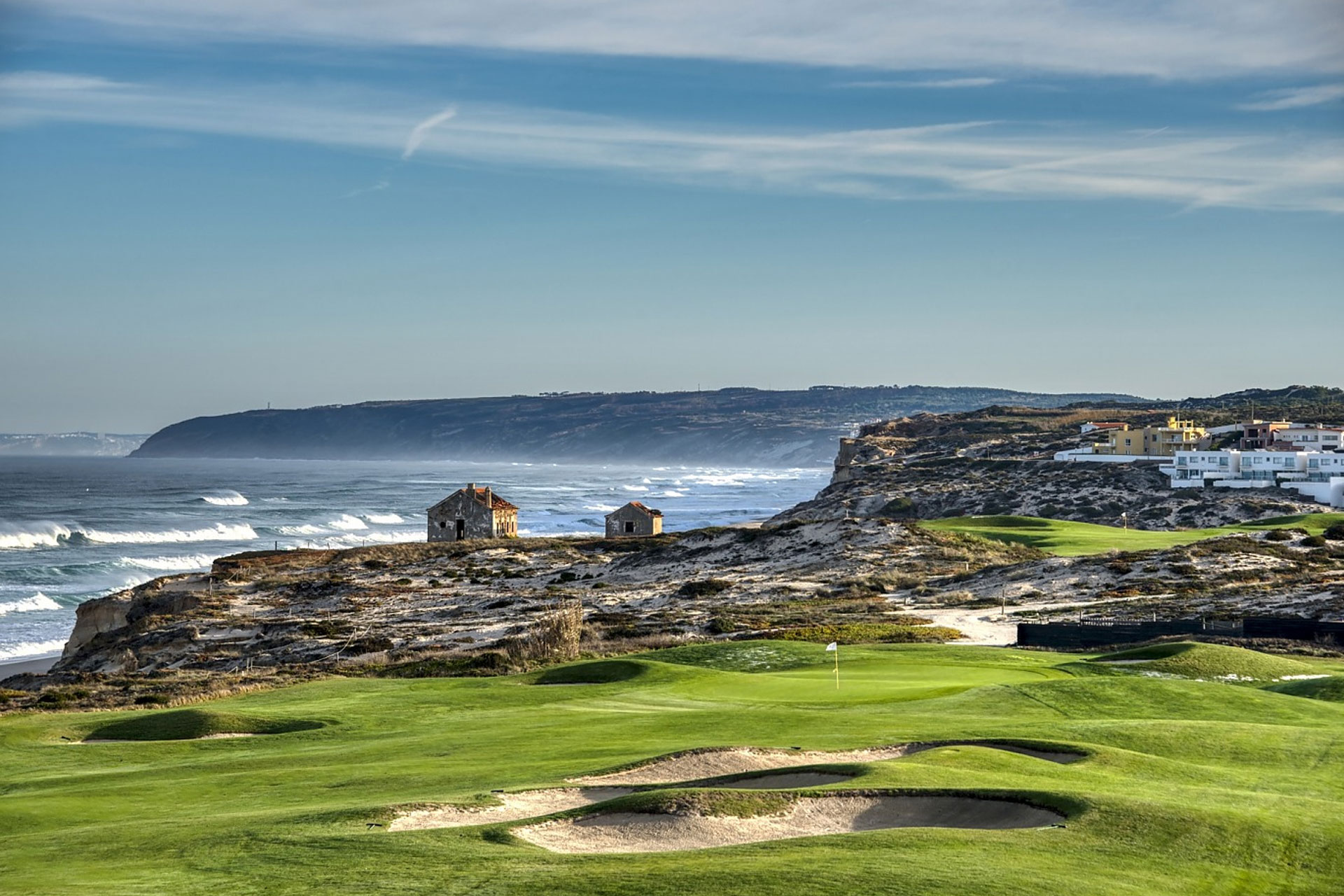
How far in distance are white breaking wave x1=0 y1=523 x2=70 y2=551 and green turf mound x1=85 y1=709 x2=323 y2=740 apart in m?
101

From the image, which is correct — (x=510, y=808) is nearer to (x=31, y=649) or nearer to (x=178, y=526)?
(x=31, y=649)

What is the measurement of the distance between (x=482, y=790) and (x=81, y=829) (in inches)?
159

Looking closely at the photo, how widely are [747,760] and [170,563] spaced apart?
95389mm

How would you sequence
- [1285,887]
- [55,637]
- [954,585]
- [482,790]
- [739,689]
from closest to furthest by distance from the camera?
1. [1285,887]
2. [482,790]
3. [739,689]
4. [954,585]
5. [55,637]

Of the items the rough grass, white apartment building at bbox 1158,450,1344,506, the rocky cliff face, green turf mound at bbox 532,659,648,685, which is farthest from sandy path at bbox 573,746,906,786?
white apartment building at bbox 1158,450,1344,506

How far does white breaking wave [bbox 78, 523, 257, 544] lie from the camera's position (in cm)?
12225

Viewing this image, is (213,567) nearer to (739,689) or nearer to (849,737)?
(739,689)

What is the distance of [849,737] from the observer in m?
18.5

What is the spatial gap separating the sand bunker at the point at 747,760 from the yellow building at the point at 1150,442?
104 meters

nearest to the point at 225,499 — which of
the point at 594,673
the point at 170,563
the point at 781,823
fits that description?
the point at 170,563

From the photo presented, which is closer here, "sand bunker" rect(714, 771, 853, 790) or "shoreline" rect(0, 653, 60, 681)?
"sand bunker" rect(714, 771, 853, 790)

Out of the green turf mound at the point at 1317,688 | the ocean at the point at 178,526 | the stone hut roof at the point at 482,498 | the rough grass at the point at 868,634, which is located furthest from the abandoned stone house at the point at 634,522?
the green turf mound at the point at 1317,688

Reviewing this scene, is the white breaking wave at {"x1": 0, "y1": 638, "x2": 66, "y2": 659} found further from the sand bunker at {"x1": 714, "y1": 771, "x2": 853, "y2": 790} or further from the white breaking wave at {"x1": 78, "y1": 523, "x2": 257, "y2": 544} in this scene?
the white breaking wave at {"x1": 78, "y1": 523, "x2": 257, "y2": 544}

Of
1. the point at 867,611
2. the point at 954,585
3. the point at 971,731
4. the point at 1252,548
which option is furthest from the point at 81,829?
the point at 1252,548
